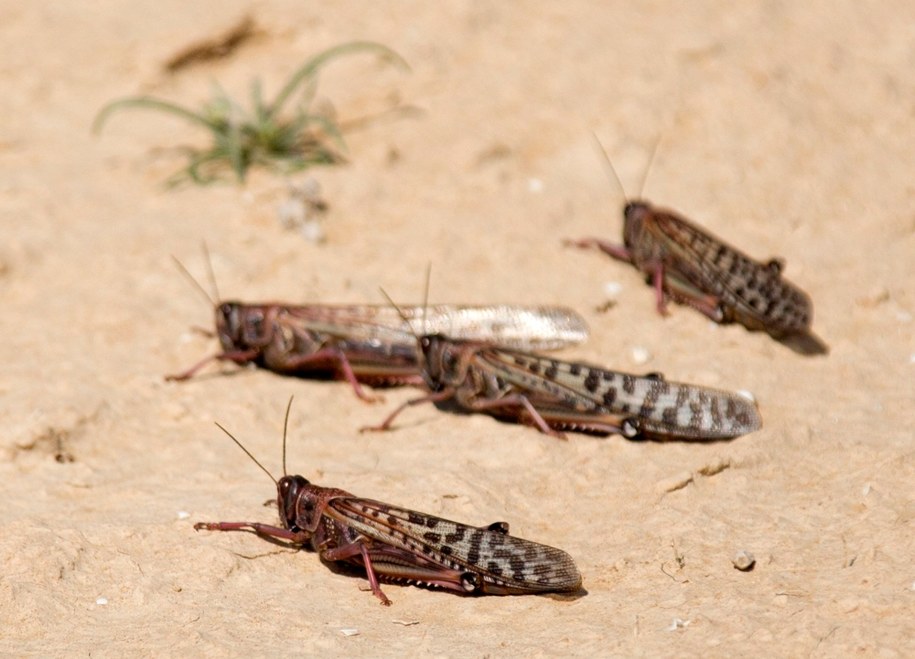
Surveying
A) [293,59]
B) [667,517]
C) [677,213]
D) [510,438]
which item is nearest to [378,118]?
[293,59]

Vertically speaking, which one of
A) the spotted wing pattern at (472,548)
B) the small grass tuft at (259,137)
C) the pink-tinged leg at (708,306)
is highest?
the small grass tuft at (259,137)

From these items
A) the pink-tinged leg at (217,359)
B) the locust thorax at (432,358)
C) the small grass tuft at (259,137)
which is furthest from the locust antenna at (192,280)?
the locust thorax at (432,358)

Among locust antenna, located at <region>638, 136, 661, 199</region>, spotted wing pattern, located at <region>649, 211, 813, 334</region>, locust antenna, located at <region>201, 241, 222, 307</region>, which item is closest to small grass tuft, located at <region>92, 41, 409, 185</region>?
locust antenna, located at <region>201, 241, 222, 307</region>

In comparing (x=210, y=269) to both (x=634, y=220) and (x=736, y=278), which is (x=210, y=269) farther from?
(x=736, y=278)

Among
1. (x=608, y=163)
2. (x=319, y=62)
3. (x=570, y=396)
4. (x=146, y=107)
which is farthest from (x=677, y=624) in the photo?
(x=146, y=107)

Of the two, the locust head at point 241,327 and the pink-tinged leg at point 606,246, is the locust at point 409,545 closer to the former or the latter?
the locust head at point 241,327

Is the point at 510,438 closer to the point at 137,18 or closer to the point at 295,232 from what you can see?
the point at 295,232
